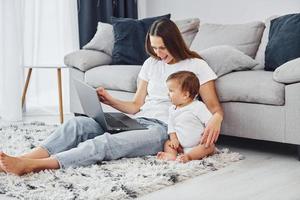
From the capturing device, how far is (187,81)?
2.78 meters

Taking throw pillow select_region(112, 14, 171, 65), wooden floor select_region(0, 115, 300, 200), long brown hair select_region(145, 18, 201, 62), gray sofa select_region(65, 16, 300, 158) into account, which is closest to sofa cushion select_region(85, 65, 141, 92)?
gray sofa select_region(65, 16, 300, 158)

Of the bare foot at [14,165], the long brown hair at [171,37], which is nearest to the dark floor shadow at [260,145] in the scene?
the long brown hair at [171,37]

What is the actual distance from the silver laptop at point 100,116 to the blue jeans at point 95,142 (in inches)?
2.0

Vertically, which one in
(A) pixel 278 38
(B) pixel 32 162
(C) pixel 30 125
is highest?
(A) pixel 278 38

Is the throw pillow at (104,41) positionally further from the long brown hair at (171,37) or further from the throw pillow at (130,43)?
the long brown hair at (171,37)

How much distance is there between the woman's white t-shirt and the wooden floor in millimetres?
478

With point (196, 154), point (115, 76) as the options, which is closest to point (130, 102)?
point (196, 154)

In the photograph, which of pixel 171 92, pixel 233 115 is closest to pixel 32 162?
pixel 171 92

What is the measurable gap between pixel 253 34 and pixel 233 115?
83cm

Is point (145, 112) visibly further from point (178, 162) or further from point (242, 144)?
point (242, 144)

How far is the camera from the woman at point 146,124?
253 centimetres

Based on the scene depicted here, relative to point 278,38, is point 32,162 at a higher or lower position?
lower

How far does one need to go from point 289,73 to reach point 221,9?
87.7 inches

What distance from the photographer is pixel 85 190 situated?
2262 millimetres
